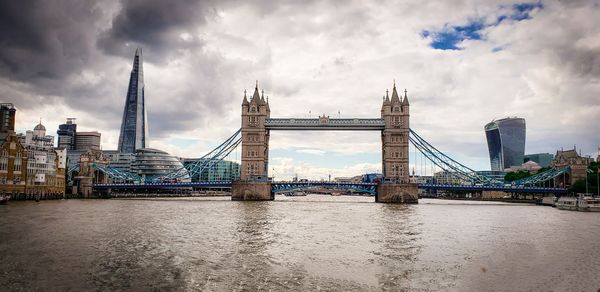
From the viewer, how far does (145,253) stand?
2148cm

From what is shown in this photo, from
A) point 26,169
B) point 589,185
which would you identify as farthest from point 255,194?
point 589,185

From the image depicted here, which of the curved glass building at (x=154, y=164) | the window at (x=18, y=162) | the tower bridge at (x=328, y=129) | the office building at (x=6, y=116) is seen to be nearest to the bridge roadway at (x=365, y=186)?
the tower bridge at (x=328, y=129)

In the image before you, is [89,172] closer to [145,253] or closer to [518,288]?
[145,253]

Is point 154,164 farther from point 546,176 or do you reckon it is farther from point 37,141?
point 546,176

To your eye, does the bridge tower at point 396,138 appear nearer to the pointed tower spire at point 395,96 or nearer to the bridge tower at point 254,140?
the pointed tower spire at point 395,96

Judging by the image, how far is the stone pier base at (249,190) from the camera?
270 ft

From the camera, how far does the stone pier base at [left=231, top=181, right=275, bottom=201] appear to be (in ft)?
270

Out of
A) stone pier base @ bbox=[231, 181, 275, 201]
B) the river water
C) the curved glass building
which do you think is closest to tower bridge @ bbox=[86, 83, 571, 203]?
stone pier base @ bbox=[231, 181, 275, 201]

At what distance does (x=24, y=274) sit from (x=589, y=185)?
283 feet

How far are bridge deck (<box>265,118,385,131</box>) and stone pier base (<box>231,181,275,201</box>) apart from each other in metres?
11.9

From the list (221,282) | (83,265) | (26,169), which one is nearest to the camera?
(221,282)

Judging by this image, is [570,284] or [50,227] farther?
[50,227]

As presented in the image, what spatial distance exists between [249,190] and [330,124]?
743 inches

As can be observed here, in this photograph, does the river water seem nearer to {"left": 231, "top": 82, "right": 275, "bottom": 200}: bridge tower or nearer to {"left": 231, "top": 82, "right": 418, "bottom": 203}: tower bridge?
{"left": 231, "top": 82, "right": 418, "bottom": 203}: tower bridge
